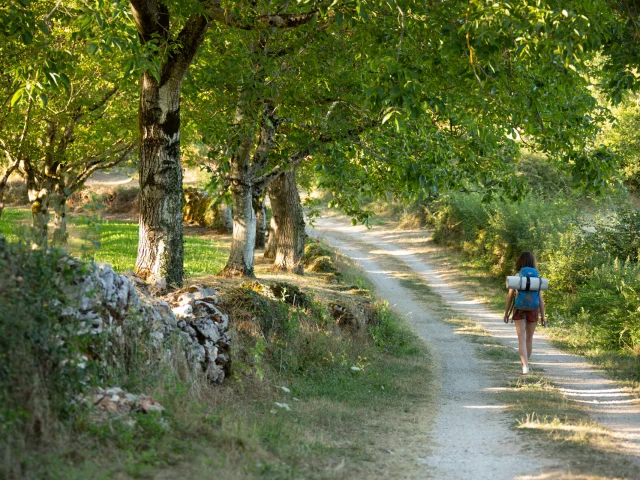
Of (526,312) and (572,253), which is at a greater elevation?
(572,253)

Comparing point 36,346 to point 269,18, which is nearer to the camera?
point 36,346

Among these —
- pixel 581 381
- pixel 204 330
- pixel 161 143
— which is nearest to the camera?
pixel 204 330

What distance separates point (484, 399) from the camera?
9.92 meters

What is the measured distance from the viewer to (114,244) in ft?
80.5

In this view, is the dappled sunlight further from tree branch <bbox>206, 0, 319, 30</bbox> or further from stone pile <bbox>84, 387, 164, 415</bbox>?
tree branch <bbox>206, 0, 319, 30</bbox>

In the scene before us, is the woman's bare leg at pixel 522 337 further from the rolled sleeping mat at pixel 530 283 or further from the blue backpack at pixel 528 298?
the rolled sleeping mat at pixel 530 283

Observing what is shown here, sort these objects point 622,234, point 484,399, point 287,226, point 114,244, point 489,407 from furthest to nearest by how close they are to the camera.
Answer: point 114,244 → point 287,226 → point 622,234 → point 484,399 → point 489,407

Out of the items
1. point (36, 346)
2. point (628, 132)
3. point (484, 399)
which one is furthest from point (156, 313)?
point (628, 132)

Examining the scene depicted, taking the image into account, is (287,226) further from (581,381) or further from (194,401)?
(194,401)

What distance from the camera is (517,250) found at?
23031 millimetres

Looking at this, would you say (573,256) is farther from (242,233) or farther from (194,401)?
(194,401)

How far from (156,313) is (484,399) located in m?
4.86

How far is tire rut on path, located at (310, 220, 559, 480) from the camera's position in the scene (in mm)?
6625

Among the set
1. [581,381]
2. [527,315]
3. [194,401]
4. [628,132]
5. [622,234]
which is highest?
Result: [628,132]
